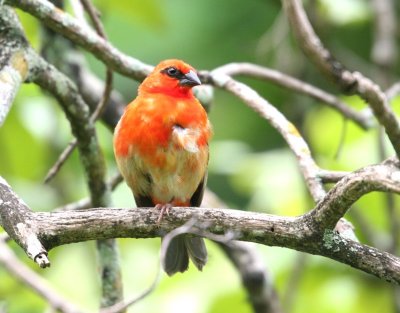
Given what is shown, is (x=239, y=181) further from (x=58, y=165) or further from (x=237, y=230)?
(x=237, y=230)

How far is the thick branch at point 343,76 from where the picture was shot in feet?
12.2

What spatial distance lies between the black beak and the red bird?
0.01 metres

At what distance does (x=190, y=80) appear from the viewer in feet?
15.6

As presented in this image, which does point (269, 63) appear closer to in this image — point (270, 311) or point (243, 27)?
point (243, 27)

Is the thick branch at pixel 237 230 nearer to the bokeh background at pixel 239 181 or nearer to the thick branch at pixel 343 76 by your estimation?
the thick branch at pixel 343 76

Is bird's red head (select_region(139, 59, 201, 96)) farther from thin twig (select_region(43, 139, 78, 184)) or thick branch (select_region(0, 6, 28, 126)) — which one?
thick branch (select_region(0, 6, 28, 126))

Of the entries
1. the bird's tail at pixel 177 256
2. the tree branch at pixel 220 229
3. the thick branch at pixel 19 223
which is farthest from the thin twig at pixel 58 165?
the thick branch at pixel 19 223

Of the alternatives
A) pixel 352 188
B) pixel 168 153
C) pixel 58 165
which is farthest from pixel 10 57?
pixel 352 188

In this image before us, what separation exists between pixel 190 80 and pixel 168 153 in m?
0.61

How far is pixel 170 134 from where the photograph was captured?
4.33 meters

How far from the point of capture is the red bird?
4297mm

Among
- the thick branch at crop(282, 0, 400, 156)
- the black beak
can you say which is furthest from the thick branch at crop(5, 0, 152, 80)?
the thick branch at crop(282, 0, 400, 156)

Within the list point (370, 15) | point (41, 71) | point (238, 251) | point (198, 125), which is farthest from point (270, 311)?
point (370, 15)

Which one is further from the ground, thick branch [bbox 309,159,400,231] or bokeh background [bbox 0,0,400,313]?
bokeh background [bbox 0,0,400,313]
